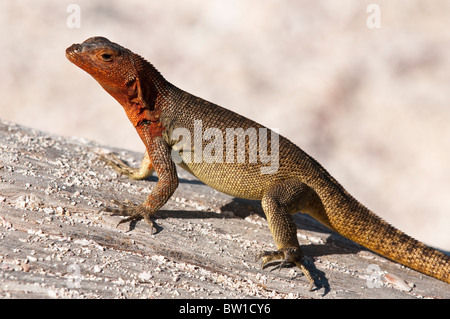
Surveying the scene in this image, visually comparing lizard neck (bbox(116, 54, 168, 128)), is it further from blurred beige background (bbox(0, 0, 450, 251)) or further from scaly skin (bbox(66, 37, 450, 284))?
blurred beige background (bbox(0, 0, 450, 251))

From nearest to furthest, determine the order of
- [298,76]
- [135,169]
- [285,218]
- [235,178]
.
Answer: [285,218], [235,178], [135,169], [298,76]

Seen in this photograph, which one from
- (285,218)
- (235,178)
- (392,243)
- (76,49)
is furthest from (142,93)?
(392,243)

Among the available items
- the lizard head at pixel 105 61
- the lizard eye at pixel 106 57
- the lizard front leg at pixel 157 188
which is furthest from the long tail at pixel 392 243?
the lizard eye at pixel 106 57

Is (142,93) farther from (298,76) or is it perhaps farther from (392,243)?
(298,76)

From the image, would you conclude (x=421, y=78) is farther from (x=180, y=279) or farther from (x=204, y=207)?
(x=180, y=279)

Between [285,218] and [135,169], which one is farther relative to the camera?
[135,169]

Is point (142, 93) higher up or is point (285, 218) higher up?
point (142, 93)
